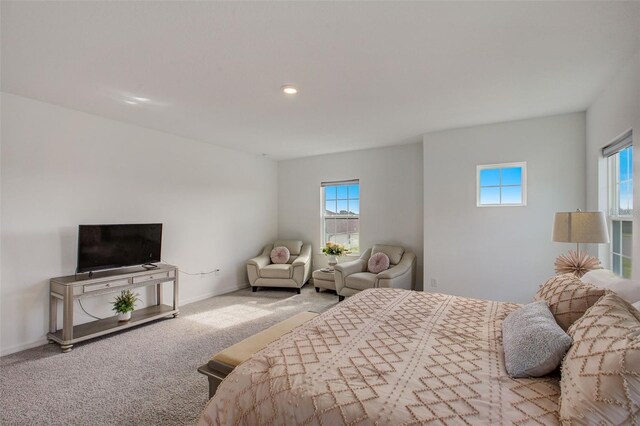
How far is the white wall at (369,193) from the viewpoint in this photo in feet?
Answer: 16.9

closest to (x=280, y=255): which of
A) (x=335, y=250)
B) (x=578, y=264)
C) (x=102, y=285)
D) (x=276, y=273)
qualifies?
(x=276, y=273)

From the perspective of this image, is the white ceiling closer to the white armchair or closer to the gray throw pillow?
the gray throw pillow

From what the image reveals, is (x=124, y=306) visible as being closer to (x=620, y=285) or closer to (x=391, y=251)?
(x=391, y=251)

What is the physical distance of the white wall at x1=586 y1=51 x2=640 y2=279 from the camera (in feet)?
7.39

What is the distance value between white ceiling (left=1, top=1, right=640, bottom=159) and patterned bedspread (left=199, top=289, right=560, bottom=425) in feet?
6.38

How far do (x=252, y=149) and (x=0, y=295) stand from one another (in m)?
3.74

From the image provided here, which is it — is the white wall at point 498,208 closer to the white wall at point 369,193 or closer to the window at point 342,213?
the white wall at point 369,193

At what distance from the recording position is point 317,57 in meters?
2.31

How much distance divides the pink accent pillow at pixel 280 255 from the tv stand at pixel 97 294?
1.98m

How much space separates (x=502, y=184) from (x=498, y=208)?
333 mm

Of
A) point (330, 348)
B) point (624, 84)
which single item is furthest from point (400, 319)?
point (624, 84)

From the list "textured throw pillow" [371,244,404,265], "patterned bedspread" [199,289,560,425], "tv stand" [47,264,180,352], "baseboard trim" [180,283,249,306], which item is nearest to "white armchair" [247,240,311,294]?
"baseboard trim" [180,283,249,306]

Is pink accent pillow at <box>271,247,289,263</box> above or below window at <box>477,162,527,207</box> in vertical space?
below

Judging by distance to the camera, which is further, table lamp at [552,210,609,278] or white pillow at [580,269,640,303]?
table lamp at [552,210,609,278]
